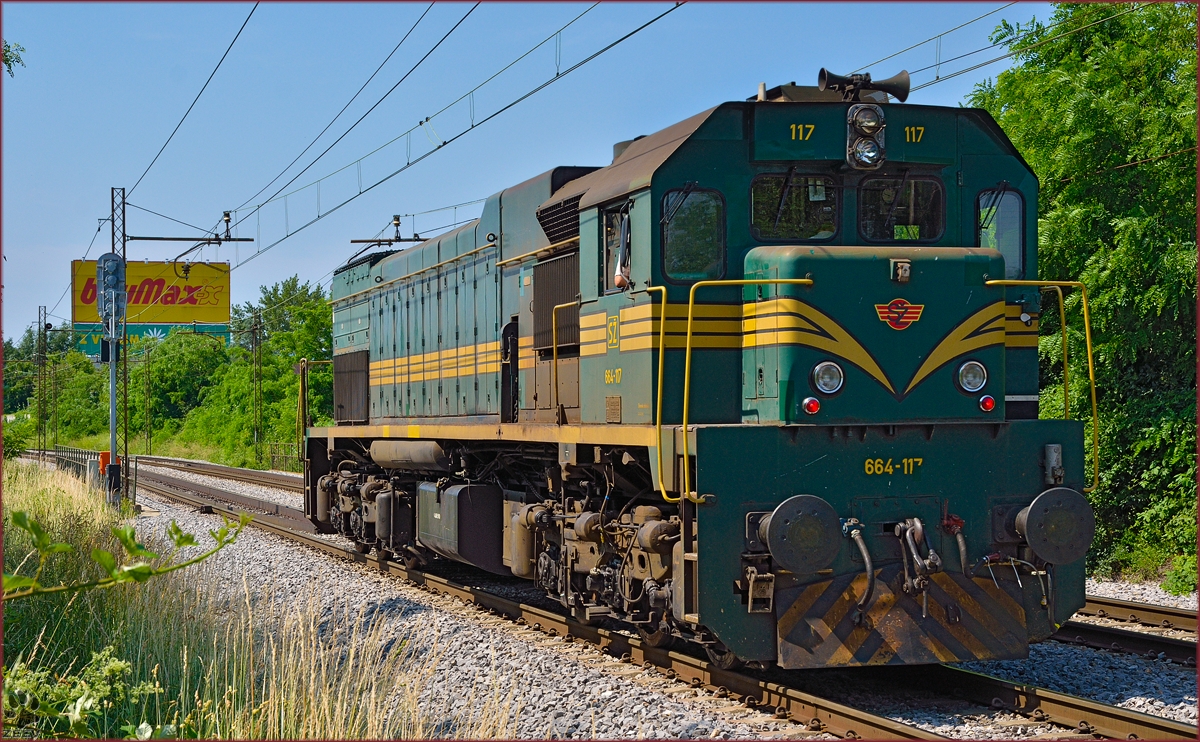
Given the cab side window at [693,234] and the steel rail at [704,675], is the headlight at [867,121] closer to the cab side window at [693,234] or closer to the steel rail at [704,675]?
the cab side window at [693,234]

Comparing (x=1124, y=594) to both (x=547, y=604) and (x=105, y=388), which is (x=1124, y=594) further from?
(x=105, y=388)

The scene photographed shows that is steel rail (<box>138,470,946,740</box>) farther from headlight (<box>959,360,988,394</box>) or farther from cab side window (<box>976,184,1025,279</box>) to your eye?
cab side window (<box>976,184,1025,279</box>)

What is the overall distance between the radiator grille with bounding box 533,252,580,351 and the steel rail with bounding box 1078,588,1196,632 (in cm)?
471

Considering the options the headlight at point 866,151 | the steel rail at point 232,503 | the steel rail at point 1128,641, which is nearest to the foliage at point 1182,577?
the steel rail at point 1128,641

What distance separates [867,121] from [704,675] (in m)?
3.75

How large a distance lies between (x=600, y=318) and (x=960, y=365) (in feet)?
8.10

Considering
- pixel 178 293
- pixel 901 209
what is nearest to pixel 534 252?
pixel 901 209

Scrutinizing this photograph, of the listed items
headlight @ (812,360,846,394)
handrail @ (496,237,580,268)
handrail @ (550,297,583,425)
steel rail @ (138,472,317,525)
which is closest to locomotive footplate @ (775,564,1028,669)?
headlight @ (812,360,846,394)

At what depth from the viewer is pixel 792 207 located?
24.3 feet

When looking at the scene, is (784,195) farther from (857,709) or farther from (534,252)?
(857,709)

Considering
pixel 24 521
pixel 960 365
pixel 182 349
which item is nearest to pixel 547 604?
pixel 960 365

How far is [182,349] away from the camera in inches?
2653

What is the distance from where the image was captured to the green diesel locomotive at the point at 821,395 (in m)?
6.70

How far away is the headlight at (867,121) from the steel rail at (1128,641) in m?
4.13
